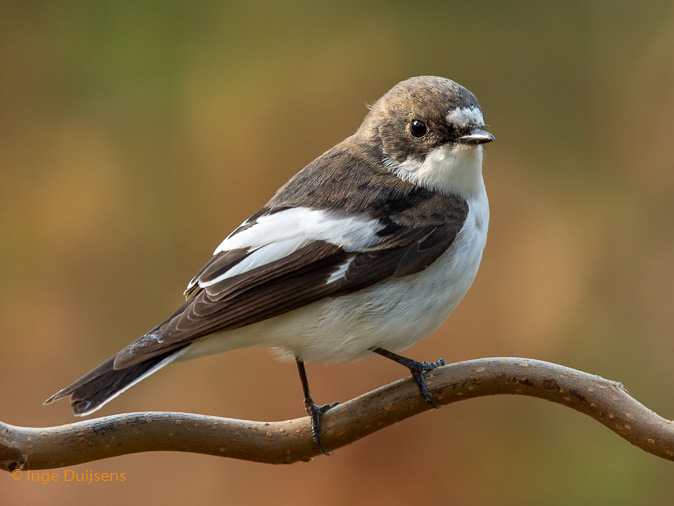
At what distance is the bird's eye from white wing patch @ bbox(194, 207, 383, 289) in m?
0.37

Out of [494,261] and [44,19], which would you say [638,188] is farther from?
[44,19]

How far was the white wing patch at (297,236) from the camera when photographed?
2646mm

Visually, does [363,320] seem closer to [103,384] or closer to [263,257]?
[263,257]

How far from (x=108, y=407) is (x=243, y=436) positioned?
1.62 m

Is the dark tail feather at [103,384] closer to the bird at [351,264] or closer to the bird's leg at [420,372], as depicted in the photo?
the bird at [351,264]

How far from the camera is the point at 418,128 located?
9.44 ft

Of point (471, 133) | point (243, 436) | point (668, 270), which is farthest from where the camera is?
point (668, 270)

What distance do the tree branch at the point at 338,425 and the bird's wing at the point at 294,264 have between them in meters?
0.29

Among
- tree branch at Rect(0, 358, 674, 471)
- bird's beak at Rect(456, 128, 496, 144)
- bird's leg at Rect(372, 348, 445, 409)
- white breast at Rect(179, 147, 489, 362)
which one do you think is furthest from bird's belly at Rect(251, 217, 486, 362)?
bird's beak at Rect(456, 128, 496, 144)

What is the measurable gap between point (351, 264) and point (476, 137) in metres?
0.56

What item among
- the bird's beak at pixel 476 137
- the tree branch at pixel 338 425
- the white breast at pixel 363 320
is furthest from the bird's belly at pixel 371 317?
the bird's beak at pixel 476 137

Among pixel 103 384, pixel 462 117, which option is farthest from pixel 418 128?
pixel 103 384

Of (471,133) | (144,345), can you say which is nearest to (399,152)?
(471,133)

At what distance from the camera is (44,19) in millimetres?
4457
